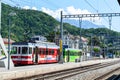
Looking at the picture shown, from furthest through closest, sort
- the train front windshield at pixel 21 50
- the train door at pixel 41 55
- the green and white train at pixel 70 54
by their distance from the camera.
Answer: the green and white train at pixel 70 54
the train door at pixel 41 55
the train front windshield at pixel 21 50

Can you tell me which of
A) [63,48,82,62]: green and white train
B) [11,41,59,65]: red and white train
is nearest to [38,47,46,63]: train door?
[11,41,59,65]: red and white train

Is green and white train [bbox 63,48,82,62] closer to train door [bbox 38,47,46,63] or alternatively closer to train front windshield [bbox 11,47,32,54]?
train door [bbox 38,47,46,63]

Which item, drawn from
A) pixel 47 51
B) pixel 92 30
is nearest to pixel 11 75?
pixel 47 51

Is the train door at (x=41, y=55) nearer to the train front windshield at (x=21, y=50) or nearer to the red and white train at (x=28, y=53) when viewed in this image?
the red and white train at (x=28, y=53)

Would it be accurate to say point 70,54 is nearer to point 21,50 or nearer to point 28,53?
point 21,50

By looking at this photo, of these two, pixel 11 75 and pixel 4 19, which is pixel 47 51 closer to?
pixel 11 75

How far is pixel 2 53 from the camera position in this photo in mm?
38625

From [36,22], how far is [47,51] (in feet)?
237

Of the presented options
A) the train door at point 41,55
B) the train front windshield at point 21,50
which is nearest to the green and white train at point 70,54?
the train door at point 41,55

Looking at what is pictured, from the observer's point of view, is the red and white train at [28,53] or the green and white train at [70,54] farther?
the green and white train at [70,54]

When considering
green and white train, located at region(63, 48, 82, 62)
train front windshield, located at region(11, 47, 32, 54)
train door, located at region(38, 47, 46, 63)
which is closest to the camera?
train front windshield, located at region(11, 47, 32, 54)

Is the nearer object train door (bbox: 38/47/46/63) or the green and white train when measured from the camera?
train door (bbox: 38/47/46/63)

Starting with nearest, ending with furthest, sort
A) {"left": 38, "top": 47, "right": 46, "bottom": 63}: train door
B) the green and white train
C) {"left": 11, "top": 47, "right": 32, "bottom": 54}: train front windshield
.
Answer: {"left": 11, "top": 47, "right": 32, "bottom": 54}: train front windshield < {"left": 38, "top": 47, "right": 46, "bottom": 63}: train door < the green and white train

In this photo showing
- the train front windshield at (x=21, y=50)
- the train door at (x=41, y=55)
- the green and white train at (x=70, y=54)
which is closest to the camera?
the train front windshield at (x=21, y=50)
